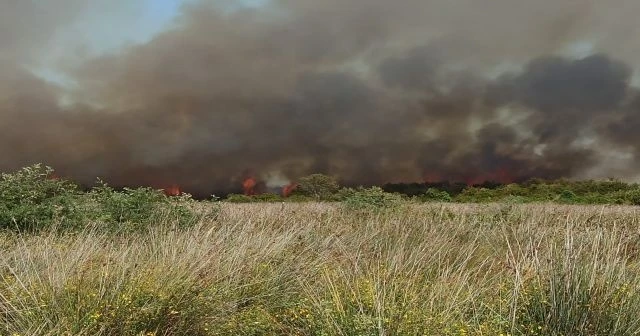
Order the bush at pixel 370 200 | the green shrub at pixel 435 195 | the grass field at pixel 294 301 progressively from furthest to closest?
the green shrub at pixel 435 195, the bush at pixel 370 200, the grass field at pixel 294 301

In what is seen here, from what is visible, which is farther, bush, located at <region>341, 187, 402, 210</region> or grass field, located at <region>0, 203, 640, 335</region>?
bush, located at <region>341, 187, 402, 210</region>

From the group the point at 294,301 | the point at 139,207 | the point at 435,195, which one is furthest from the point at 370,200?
the point at 435,195

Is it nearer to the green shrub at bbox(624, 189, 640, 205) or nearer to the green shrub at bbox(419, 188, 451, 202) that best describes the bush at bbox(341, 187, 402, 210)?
the green shrub at bbox(419, 188, 451, 202)

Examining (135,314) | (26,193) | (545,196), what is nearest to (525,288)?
(135,314)

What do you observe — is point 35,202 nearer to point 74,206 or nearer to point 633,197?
point 74,206

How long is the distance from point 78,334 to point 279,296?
87.0 inches

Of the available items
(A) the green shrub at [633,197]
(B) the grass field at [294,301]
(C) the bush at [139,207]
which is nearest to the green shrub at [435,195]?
(A) the green shrub at [633,197]

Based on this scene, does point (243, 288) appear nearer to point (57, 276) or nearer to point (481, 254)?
point (57, 276)

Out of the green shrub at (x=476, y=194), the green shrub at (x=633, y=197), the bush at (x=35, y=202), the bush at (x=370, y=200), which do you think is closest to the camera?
the bush at (x=35, y=202)

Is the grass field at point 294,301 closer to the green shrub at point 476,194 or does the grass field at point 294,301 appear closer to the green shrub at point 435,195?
the green shrub at point 435,195

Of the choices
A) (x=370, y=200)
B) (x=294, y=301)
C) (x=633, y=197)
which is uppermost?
(x=633, y=197)

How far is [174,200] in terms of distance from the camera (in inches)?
493

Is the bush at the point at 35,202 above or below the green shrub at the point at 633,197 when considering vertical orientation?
below

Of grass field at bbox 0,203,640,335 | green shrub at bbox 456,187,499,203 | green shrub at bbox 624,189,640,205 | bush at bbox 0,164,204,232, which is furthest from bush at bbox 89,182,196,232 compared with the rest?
green shrub at bbox 624,189,640,205
